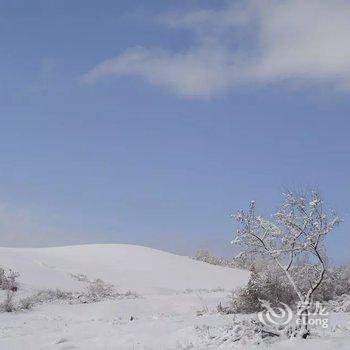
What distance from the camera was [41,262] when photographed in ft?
137

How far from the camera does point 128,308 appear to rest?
2470cm

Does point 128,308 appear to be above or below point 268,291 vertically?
below

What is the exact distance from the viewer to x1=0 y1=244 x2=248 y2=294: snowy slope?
36.0 m

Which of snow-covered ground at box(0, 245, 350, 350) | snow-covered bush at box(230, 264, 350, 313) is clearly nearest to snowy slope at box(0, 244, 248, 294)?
snow-covered ground at box(0, 245, 350, 350)

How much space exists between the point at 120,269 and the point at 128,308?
18627 mm

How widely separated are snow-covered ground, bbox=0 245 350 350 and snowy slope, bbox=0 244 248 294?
0.05 meters

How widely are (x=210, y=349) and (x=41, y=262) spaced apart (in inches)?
1236

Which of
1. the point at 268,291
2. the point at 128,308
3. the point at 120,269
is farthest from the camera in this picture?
the point at 120,269

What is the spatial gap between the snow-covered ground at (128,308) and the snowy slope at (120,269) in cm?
5

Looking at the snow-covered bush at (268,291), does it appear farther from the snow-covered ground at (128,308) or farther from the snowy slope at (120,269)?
the snowy slope at (120,269)

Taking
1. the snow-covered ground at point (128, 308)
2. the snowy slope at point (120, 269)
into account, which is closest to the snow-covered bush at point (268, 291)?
the snow-covered ground at point (128, 308)

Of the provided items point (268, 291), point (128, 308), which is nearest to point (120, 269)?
point (128, 308)

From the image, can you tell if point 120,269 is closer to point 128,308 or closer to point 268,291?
point 128,308

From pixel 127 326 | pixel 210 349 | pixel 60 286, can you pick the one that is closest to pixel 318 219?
pixel 210 349
